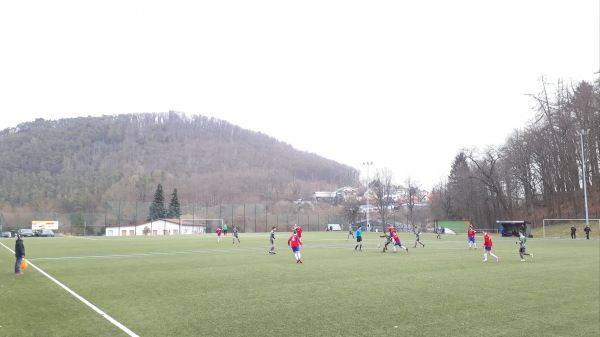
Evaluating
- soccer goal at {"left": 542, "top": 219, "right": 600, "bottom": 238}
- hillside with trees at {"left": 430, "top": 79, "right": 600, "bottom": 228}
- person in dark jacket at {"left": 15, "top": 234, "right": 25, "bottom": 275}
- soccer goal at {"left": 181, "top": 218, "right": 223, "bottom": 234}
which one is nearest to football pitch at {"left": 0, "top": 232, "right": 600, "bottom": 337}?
person in dark jacket at {"left": 15, "top": 234, "right": 25, "bottom": 275}

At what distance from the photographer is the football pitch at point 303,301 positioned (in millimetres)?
9258

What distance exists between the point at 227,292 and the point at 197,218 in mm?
82075

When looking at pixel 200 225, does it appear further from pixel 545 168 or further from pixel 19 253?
pixel 19 253

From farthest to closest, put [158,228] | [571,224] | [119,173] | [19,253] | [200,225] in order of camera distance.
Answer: [119,173], [200,225], [158,228], [571,224], [19,253]

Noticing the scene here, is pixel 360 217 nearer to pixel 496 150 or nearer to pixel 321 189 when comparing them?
pixel 496 150

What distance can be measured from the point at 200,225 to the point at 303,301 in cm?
7984

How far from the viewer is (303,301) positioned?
39.5ft

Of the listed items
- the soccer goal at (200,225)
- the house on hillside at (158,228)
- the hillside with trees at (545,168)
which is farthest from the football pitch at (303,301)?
the soccer goal at (200,225)

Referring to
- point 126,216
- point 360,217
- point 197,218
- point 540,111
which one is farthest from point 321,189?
point 540,111

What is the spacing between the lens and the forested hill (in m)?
126

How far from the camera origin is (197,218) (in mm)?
93062

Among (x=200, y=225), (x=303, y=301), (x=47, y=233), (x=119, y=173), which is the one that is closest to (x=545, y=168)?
(x=200, y=225)

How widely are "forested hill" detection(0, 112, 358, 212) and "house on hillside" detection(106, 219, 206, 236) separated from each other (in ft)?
Result: 100

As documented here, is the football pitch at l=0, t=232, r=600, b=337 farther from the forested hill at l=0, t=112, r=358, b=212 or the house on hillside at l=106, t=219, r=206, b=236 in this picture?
the forested hill at l=0, t=112, r=358, b=212
